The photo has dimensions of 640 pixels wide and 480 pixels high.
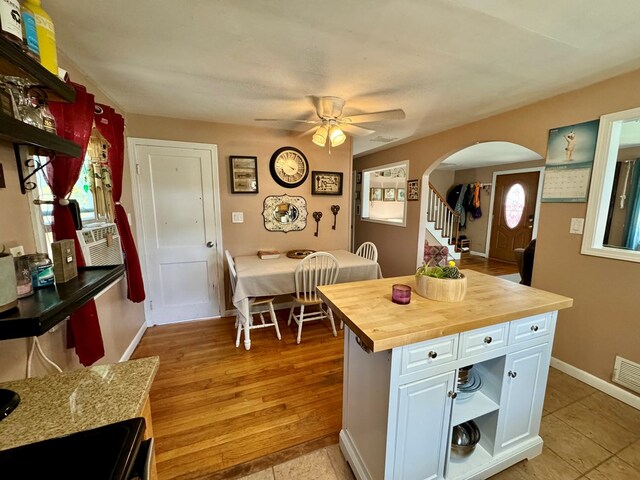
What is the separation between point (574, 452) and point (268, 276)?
7.66 feet

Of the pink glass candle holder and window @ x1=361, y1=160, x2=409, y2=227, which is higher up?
window @ x1=361, y1=160, x2=409, y2=227

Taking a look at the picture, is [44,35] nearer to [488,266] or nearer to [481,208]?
[488,266]

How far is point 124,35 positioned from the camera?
1.44 meters

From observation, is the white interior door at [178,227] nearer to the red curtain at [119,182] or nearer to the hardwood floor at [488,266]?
the red curtain at [119,182]

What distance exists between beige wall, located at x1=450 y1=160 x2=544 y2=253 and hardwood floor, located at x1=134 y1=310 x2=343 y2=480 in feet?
18.2

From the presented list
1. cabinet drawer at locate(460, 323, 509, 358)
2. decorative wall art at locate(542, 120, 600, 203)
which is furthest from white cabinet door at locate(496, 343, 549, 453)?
decorative wall art at locate(542, 120, 600, 203)

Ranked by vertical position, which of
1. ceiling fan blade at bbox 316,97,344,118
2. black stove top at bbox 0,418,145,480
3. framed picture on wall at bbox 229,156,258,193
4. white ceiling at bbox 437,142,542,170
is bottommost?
black stove top at bbox 0,418,145,480

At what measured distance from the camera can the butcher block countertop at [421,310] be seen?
1036mm

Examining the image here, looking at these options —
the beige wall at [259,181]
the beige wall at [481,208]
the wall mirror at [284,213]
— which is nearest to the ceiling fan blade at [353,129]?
the beige wall at [259,181]

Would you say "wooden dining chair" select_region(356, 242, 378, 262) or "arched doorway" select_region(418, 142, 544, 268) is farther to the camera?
"arched doorway" select_region(418, 142, 544, 268)

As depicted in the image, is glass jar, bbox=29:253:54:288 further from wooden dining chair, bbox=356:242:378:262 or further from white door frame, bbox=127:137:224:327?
wooden dining chair, bbox=356:242:378:262

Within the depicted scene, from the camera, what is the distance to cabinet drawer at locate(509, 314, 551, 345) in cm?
128

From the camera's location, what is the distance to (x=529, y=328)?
4.33 ft

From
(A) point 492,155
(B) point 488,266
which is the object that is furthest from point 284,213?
(B) point 488,266
